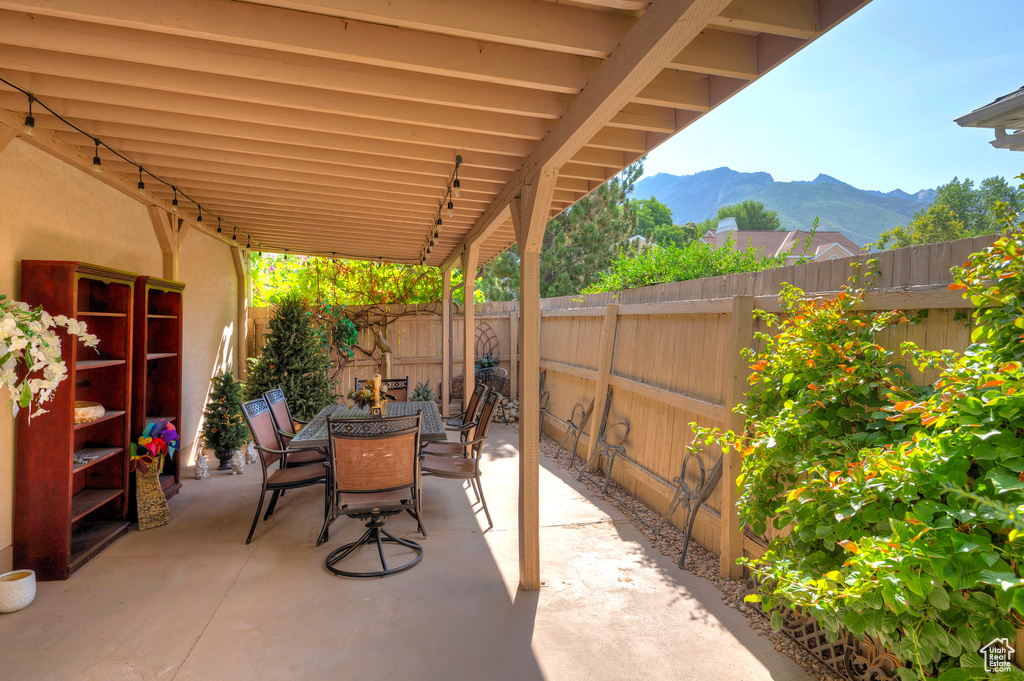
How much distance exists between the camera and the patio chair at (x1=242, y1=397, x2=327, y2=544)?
3.54m

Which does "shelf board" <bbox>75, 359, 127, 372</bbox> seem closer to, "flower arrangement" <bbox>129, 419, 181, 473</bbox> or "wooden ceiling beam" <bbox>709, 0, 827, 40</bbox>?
"flower arrangement" <bbox>129, 419, 181, 473</bbox>

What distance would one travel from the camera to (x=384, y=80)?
7.54 feet

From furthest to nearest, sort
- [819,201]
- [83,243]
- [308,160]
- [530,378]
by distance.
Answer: [819,201] < [83,243] < [308,160] < [530,378]

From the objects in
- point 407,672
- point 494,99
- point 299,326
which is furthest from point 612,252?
point 407,672

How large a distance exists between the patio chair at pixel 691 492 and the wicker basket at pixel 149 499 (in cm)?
363

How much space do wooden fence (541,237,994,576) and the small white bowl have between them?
376 cm

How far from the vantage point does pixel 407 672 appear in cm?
216

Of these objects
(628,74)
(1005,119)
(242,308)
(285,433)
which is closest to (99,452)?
(285,433)

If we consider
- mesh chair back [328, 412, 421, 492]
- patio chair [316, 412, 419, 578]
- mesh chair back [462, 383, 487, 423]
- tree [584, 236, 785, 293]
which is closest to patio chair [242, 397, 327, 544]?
patio chair [316, 412, 419, 578]

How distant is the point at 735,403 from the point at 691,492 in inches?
31.3

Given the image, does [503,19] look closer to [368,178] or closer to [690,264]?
[368,178]

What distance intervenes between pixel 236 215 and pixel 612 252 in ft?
33.1

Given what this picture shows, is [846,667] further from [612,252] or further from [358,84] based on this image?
[612,252]

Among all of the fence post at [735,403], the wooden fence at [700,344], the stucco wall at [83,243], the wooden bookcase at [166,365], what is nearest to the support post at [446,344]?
the wooden fence at [700,344]
